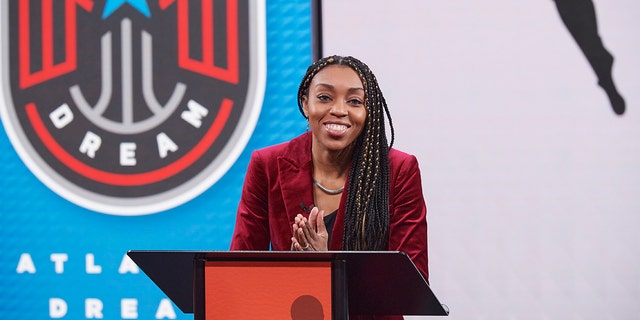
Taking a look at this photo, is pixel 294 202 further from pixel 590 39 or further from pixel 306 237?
pixel 590 39

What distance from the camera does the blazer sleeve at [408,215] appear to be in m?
1.87

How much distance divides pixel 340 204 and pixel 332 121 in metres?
0.21

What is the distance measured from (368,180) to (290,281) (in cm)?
63

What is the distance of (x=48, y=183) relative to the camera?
3162 millimetres

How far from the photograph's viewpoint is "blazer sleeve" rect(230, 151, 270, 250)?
2.00m

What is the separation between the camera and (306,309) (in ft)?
4.35

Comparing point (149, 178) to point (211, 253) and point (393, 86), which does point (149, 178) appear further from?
point (211, 253)

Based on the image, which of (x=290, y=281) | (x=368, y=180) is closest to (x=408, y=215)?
(x=368, y=180)


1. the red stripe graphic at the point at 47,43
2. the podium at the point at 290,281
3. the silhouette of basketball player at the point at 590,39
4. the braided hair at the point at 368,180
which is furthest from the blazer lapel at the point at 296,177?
the red stripe graphic at the point at 47,43

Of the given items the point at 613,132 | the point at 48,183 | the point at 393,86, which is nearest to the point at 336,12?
the point at 393,86

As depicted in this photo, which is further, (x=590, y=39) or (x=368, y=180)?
(x=590, y=39)

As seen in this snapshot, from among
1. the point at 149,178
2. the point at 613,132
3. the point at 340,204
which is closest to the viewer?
the point at 340,204

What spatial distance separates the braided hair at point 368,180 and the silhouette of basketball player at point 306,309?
529 mm

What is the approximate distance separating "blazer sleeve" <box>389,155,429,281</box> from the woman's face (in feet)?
0.52
